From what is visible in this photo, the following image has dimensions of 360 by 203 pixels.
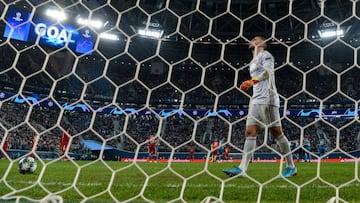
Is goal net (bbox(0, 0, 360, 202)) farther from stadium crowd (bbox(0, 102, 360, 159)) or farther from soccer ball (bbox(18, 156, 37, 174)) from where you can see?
soccer ball (bbox(18, 156, 37, 174))

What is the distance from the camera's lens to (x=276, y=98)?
3.50 meters

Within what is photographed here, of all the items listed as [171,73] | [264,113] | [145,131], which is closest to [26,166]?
[264,113]

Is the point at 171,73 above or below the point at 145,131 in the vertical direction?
above

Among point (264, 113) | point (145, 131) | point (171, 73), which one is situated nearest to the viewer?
point (264, 113)

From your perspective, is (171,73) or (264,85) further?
(171,73)

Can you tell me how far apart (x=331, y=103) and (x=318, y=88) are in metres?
1.16

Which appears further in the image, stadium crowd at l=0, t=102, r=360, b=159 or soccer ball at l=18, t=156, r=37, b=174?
stadium crowd at l=0, t=102, r=360, b=159

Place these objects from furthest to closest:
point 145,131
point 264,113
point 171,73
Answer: point 145,131
point 171,73
point 264,113

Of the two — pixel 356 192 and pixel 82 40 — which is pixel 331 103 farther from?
pixel 356 192

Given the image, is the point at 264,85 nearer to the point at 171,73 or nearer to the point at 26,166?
the point at 26,166

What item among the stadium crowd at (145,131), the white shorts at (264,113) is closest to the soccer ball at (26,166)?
the white shorts at (264,113)

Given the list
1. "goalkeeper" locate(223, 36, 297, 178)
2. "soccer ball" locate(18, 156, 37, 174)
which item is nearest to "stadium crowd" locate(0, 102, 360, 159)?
"soccer ball" locate(18, 156, 37, 174)

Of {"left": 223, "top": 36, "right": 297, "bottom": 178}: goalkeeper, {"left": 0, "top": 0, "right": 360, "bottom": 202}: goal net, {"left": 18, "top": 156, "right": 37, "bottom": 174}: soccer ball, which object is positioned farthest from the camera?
{"left": 0, "top": 0, "right": 360, "bottom": 202}: goal net

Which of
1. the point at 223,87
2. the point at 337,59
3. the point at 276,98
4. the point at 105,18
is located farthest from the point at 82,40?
the point at 276,98
